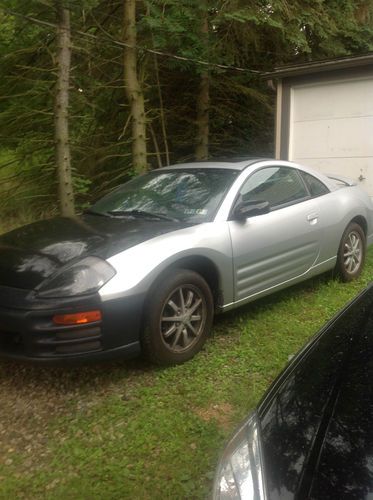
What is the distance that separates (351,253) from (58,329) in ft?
11.8

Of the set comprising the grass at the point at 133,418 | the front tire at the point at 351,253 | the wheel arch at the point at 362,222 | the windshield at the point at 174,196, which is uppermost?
the windshield at the point at 174,196

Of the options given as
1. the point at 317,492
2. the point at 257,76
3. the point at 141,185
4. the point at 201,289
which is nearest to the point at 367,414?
the point at 317,492

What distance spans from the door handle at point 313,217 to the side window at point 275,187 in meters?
0.20

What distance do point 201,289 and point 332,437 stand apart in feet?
7.47

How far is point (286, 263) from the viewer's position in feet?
15.1

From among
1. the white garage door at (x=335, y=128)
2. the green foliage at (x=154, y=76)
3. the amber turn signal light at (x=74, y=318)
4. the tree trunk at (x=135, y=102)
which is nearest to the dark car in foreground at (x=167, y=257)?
the amber turn signal light at (x=74, y=318)

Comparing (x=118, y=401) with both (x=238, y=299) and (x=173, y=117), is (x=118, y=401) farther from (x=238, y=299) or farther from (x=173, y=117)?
(x=173, y=117)

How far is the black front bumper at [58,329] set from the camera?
313 centimetres

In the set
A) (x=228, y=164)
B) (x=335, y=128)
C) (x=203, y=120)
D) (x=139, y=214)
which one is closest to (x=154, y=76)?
(x=203, y=120)

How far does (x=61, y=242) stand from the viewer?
3693mm

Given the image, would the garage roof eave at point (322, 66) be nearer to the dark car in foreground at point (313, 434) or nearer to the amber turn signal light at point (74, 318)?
the amber turn signal light at point (74, 318)

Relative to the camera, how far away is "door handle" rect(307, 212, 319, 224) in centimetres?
488

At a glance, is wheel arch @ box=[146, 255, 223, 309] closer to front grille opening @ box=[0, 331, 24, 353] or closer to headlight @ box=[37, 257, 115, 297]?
headlight @ box=[37, 257, 115, 297]

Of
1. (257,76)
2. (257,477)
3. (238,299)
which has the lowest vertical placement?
(238,299)
